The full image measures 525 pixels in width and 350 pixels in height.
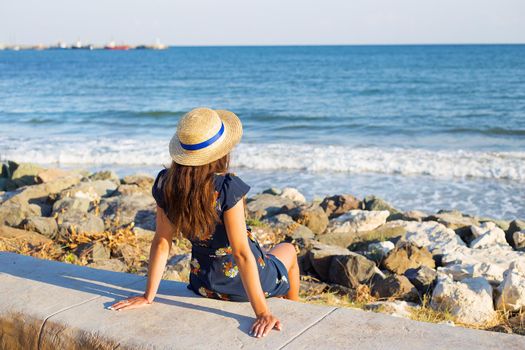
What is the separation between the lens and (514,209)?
33.2 feet

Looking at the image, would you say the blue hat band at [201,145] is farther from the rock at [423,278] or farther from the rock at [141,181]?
the rock at [141,181]

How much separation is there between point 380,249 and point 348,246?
774 millimetres

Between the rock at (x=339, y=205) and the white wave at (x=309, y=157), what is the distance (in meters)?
4.95

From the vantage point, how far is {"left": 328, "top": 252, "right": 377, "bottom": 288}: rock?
5.21m

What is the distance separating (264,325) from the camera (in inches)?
107

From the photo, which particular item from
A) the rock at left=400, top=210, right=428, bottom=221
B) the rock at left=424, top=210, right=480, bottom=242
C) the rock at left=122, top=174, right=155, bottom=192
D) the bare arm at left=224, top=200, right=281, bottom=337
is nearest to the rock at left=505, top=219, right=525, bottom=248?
the rock at left=424, top=210, right=480, bottom=242

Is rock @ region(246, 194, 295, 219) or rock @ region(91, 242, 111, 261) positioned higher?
rock @ region(91, 242, 111, 261)

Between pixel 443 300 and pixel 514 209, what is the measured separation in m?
6.02

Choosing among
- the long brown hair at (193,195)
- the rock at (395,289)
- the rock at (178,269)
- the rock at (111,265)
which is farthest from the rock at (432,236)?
the long brown hair at (193,195)

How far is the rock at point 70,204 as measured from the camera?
287 inches

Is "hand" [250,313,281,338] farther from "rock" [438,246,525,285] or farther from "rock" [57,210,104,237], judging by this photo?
"rock" [57,210,104,237]

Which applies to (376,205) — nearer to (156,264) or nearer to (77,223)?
(77,223)

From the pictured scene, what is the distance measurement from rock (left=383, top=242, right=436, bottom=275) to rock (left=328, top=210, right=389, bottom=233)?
1.04 m

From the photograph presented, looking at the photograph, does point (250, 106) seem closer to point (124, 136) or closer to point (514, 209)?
point (124, 136)
